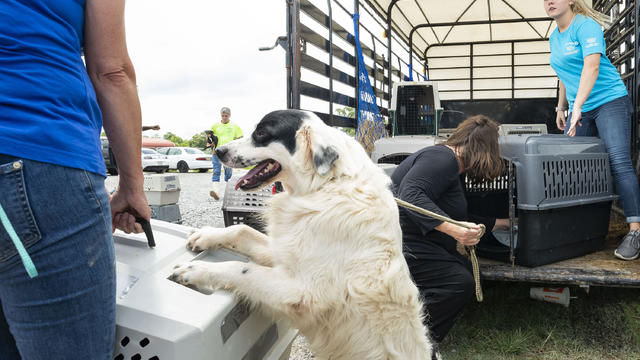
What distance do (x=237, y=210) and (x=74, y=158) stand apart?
2.19 meters

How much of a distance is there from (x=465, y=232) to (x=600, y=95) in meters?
1.70

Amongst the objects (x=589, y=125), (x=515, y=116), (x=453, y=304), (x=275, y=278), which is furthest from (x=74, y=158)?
(x=515, y=116)

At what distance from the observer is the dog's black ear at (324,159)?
1552 mm

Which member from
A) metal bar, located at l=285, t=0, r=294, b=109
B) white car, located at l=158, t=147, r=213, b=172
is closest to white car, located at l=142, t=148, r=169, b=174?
white car, located at l=158, t=147, r=213, b=172

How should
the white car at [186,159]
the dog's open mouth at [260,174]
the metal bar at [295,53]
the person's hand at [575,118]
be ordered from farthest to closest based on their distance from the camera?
the white car at [186,159] < the metal bar at [295,53] < the person's hand at [575,118] < the dog's open mouth at [260,174]

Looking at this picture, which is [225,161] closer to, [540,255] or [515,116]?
[540,255]

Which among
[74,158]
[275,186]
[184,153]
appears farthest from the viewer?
[184,153]

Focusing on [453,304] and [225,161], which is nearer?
[225,161]

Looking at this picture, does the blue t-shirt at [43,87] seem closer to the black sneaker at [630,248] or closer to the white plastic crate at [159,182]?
the black sneaker at [630,248]

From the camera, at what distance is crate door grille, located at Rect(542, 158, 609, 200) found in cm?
258

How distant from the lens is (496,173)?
2586 millimetres

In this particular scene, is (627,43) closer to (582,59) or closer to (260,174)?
(582,59)

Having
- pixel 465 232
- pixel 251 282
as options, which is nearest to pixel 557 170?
pixel 465 232

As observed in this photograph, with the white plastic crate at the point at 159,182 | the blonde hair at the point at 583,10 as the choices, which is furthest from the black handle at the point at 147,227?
the white plastic crate at the point at 159,182
